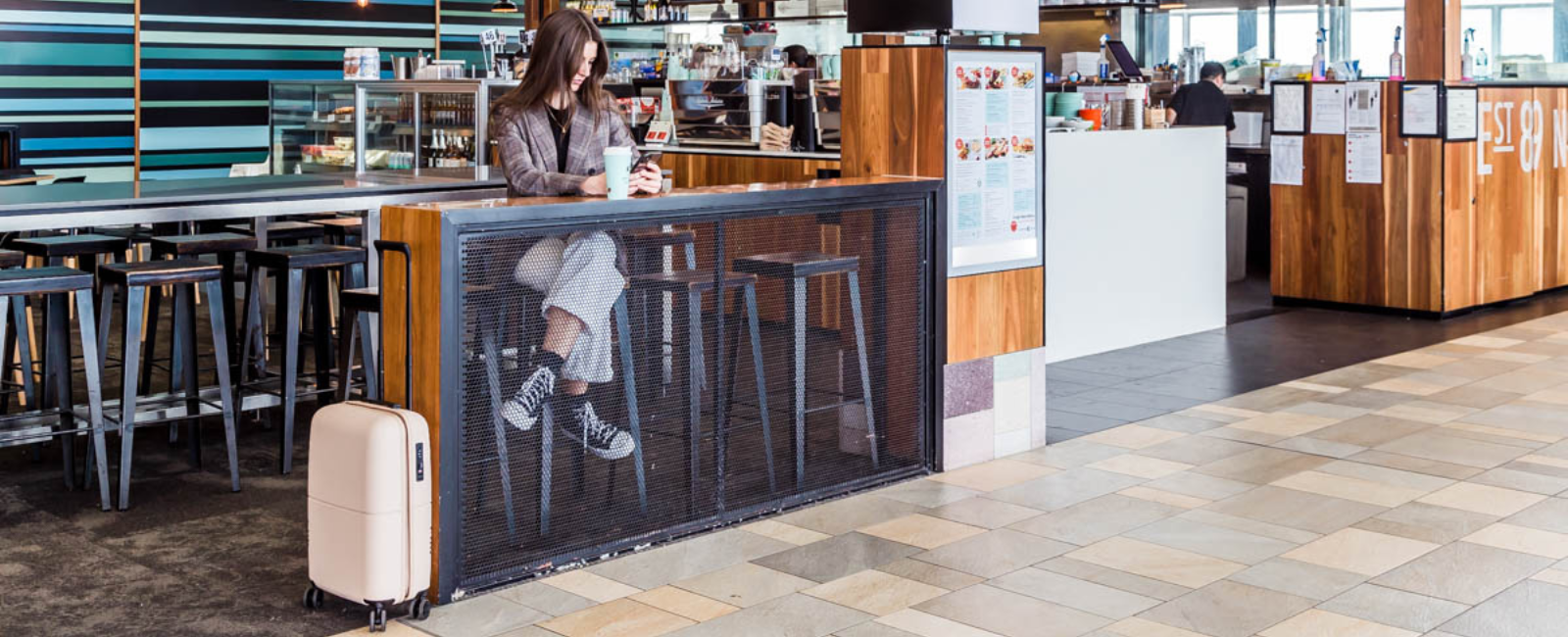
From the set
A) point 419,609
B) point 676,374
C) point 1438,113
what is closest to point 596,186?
point 676,374

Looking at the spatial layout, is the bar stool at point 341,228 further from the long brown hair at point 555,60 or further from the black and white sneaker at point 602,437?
the black and white sneaker at point 602,437

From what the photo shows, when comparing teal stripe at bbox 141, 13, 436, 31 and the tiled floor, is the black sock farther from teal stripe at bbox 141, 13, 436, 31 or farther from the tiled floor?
teal stripe at bbox 141, 13, 436, 31

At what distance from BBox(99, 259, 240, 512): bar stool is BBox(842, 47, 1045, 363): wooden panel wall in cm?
214

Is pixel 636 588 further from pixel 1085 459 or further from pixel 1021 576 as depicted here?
pixel 1085 459

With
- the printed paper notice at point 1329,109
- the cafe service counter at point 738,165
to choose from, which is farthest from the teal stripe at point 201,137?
the printed paper notice at point 1329,109

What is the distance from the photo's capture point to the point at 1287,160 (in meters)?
9.16

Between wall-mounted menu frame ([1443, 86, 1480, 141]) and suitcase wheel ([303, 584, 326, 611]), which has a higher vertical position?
wall-mounted menu frame ([1443, 86, 1480, 141])

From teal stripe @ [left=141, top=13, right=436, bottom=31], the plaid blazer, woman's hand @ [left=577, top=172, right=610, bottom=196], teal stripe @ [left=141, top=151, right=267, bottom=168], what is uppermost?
teal stripe @ [left=141, top=13, right=436, bottom=31]

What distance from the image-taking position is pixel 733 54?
7.47 metres

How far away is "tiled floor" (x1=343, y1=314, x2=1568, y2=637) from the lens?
3789 millimetres

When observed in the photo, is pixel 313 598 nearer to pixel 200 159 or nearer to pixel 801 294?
pixel 801 294

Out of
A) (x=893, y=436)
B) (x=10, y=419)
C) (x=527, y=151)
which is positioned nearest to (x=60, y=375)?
(x=10, y=419)

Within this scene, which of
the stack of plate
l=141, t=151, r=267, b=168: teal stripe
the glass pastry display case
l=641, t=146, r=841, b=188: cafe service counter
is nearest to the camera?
l=641, t=146, r=841, b=188: cafe service counter

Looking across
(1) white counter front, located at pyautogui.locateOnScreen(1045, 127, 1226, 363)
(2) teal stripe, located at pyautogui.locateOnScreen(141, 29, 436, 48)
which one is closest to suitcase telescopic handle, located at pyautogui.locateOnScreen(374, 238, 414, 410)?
(1) white counter front, located at pyautogui.locateOnScreen(1045, 127, 1226, 363)
